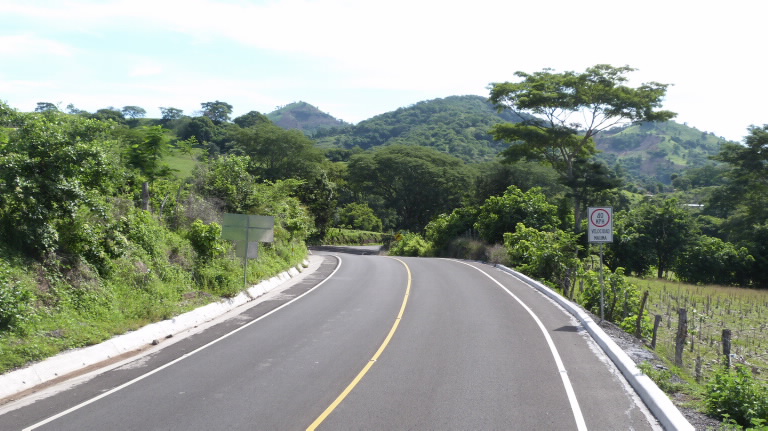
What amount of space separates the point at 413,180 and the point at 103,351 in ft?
204

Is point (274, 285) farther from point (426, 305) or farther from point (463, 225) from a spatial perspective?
point (463, 225)

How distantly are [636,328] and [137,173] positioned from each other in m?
17.4

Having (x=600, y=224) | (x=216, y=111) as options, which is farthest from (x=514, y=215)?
(x=216, y=111)

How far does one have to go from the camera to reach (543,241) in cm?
2850

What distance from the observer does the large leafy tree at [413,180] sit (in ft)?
234

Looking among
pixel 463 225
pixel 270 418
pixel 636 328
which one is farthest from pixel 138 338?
pixel 463 225

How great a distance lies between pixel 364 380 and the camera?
9836 mm

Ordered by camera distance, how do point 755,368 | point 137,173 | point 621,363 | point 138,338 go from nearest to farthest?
1. point 621,363
2. point 138,338
3. point 755,368
4. point 137,173

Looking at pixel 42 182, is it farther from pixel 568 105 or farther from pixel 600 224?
pixel 568 105

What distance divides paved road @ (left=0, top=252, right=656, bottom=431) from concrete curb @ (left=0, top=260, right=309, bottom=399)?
27.6 inches

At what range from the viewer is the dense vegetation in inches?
493

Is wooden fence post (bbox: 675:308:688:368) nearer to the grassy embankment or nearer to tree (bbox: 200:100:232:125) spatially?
the grassy embankment

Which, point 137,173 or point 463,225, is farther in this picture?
point 463,225

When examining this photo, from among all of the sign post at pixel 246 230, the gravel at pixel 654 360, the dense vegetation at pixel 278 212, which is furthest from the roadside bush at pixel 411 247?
the gravel at pixel 654 360
